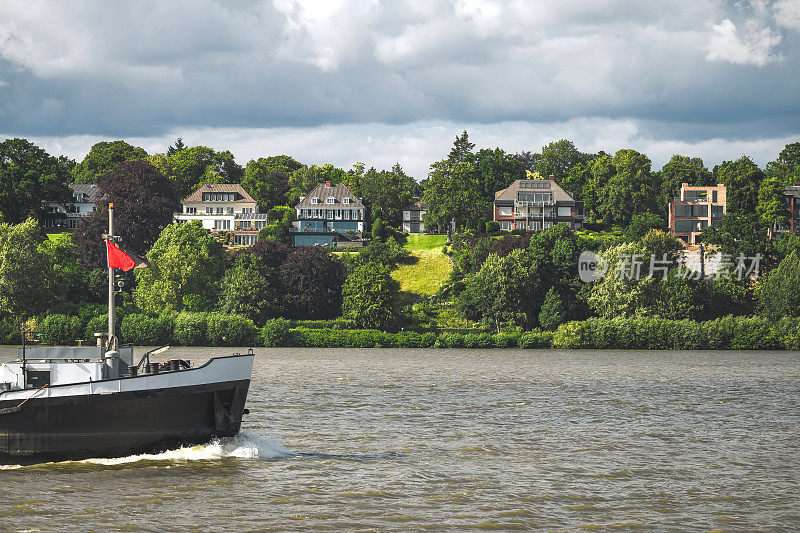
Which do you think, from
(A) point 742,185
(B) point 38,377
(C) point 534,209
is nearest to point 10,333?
(B) point 38,377

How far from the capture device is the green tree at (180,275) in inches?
4838

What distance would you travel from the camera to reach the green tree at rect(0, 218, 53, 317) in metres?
113

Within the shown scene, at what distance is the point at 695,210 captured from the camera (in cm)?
18050

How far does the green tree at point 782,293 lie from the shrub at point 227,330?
5820 centimetres

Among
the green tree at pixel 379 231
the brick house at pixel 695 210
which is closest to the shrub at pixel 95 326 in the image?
the green tree at pixel 379 231

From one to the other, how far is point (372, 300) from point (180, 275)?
24.3 m

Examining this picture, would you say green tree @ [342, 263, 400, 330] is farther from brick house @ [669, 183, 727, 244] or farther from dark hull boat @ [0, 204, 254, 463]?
dark hull boat @ [0, 204, 254, 463]

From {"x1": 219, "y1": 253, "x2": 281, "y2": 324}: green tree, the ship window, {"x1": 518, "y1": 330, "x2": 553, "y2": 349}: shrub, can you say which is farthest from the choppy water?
{"x1": 219, "y1": 253, "x2": 281, "y2": 324}: green tree

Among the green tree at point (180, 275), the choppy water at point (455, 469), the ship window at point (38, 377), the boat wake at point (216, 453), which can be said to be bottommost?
the choppy water at point (455, 469)

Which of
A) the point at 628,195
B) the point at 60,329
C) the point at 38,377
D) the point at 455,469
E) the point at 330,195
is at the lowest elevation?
the point at 455,469

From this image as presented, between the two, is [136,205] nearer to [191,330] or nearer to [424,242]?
[191,330]

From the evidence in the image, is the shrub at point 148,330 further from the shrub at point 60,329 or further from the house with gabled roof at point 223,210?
the house with gabled roof at point 223,210

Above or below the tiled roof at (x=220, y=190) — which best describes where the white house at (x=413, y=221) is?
below

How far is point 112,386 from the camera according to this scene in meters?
32.3
